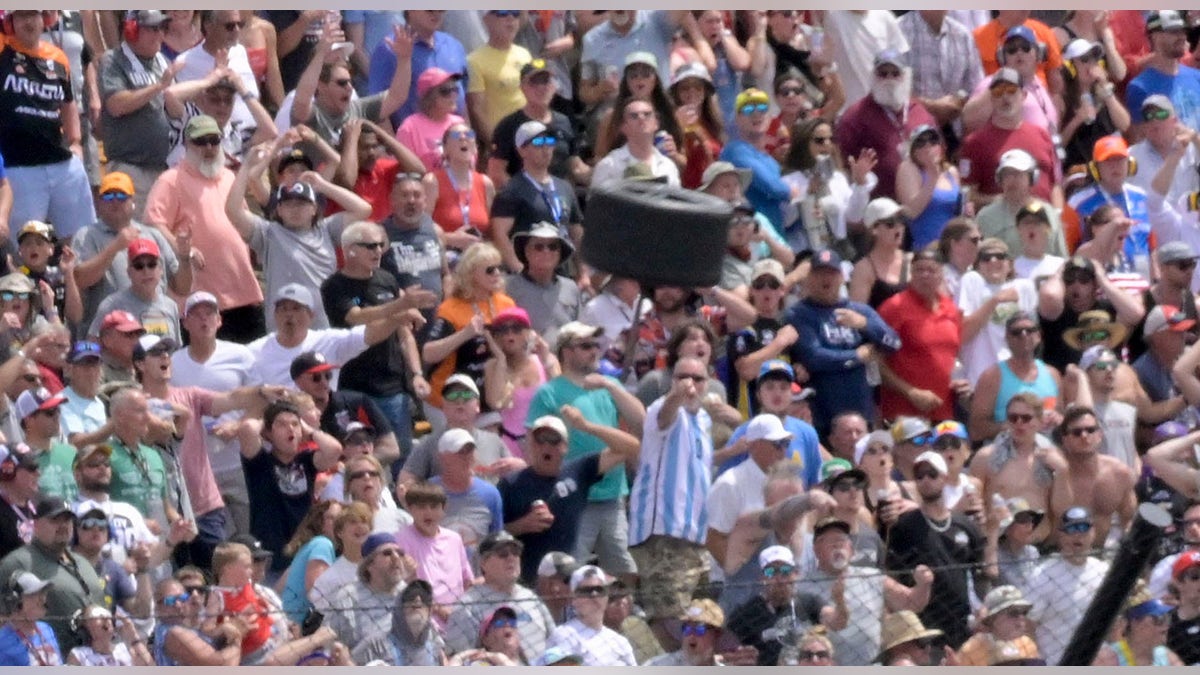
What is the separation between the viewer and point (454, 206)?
14.6 meters

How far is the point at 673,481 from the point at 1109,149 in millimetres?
4344

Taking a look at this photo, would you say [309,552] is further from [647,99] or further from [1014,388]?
[647,99]

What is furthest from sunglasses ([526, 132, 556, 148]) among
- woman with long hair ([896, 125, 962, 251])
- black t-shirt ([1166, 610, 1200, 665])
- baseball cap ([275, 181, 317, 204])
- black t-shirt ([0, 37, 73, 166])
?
black t-shirt ([1166, 610, 1200, 665])

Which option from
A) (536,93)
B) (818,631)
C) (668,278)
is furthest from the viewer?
(536,93)

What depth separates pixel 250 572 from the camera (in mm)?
11500

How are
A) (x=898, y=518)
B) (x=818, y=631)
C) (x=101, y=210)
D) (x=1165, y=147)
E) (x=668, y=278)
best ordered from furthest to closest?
(x=1165, y=147), (x=101, y=210), (x=898, y=518), (x=818, y=631), (x=668, y=278)

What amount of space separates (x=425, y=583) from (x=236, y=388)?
173 centimetres

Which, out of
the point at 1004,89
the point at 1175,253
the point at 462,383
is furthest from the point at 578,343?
the point at 1004,89

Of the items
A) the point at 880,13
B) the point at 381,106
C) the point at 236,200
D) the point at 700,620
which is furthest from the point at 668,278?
the point at 880,13

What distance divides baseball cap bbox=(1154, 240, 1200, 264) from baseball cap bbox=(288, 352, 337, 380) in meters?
4.59

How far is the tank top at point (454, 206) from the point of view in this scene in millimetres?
14625

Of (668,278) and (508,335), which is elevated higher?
(668,278)

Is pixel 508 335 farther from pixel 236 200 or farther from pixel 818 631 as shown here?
pixel 818 631

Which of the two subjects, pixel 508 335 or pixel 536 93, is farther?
pixel 536 93
